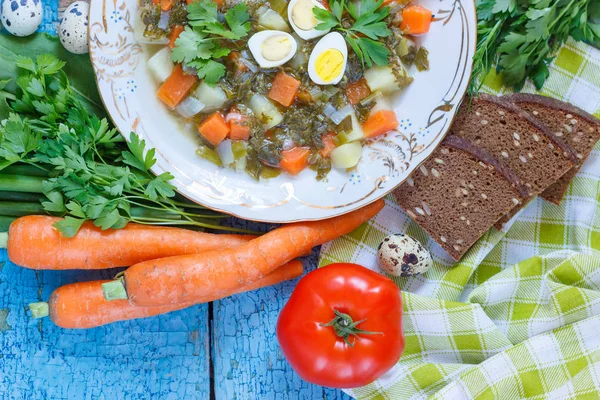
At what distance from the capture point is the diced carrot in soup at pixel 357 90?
2.50 m

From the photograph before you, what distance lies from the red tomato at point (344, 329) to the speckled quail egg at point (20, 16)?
4.54 ft

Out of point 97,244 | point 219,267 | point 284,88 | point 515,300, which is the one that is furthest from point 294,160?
point 515,300

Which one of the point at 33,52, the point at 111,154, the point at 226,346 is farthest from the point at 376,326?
the point at 33,52

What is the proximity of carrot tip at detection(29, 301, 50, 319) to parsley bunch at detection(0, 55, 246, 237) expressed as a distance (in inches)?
11.6

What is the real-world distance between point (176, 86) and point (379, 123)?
29.6 inches

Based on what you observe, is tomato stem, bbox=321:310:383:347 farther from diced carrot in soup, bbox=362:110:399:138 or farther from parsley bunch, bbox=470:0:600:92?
parsley bunch, bbox=470:0:600:92

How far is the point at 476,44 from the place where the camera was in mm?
2404

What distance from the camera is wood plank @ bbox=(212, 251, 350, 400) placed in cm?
267

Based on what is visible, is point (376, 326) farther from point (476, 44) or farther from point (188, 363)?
point (476, 44)

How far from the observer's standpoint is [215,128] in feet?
8.01

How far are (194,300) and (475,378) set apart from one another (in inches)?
42.7

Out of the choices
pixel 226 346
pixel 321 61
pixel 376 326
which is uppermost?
pixel 321 61

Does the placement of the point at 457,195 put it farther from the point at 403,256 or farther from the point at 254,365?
the point at 254,365

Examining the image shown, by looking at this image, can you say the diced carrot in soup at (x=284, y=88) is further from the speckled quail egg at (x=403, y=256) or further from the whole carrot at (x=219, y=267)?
the speckled quail egg at (x=403, y=256)
